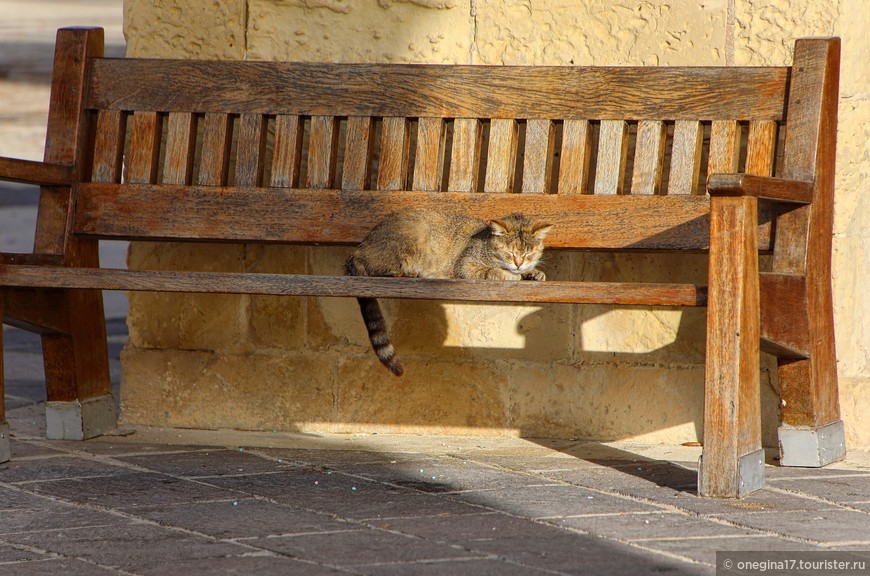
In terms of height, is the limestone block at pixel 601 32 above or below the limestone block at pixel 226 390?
above

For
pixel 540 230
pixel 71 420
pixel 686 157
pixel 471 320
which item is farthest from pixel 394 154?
pixel 71 420

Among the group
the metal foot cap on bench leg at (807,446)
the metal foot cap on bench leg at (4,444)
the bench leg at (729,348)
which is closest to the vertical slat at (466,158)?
the bench leg at (729,348)

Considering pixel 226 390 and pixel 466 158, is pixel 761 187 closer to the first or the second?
pixel 466 158

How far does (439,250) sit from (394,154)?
0.37 m

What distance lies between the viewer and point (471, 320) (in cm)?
409

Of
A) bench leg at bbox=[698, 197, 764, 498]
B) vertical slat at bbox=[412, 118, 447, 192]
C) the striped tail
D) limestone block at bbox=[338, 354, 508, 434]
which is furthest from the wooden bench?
limestone block at bbox=[338, 354, 508, 434]

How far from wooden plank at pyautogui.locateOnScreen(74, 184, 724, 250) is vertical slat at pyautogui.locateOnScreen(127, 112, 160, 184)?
0.08 m

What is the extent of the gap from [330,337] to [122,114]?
1117 mm

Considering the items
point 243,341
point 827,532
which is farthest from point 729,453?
point 243,341

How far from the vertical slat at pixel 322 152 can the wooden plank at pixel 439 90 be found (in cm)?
5

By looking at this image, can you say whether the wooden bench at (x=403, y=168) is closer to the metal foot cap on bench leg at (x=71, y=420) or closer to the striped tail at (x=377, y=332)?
the metal foot cap on bench leg at (x=71, y=420)

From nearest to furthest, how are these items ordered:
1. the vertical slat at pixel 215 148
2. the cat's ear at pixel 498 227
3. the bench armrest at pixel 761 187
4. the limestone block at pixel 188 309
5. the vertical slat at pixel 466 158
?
the bench armrest at pixel 761 187 < the cat's ear at pixel 498 227 < the vertical slat at pixel 466 158 < the vertical slat at pixel 215 148 < the limestone block at pixel 188 309

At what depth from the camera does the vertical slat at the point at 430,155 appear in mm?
3729

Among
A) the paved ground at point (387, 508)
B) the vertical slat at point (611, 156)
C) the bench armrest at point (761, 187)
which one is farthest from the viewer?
the vertical slat at point (611, 156)
